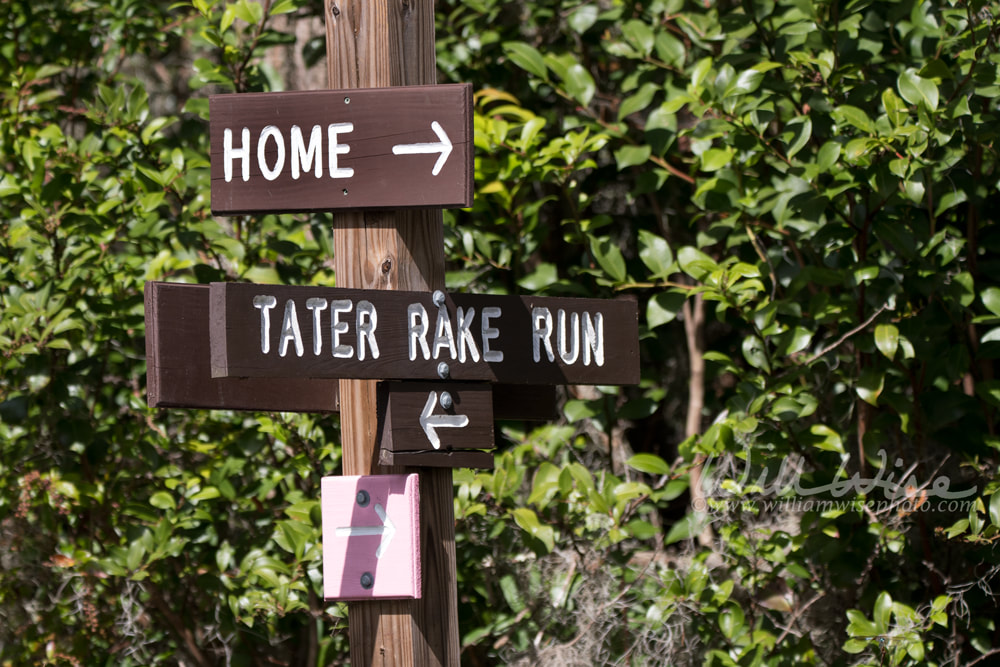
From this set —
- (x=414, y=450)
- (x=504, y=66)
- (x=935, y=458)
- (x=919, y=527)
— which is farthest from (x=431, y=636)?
(x=504, y=66)

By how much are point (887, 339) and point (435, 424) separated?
62.4 inches

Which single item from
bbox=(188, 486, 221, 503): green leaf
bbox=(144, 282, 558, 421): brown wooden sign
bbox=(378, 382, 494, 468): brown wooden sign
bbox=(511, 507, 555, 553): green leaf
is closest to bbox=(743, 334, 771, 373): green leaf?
bbox=(511, 507, 555, 553): green leaf

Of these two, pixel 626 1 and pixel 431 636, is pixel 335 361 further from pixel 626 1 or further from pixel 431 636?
pixel 626 1

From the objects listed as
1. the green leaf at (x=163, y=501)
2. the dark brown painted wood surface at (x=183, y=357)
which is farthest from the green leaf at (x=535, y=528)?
the dark brown painted wood surface at (x=183, y=357)

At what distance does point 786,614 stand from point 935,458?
2.34ft

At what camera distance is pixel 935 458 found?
328 centimetres

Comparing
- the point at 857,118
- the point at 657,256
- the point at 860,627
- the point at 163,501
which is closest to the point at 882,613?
the point at 860,627

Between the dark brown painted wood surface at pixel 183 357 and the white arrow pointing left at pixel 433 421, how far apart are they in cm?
31

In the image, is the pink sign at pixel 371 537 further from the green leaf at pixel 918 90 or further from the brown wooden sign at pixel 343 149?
the green leaf at pixel 918 90

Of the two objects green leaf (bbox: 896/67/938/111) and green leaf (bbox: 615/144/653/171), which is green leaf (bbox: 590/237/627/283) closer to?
green leaf (bbox: 615/144/653/171)

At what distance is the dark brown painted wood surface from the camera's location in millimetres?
1759

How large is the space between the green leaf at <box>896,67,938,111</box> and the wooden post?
147 centimetres

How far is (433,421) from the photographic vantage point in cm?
183

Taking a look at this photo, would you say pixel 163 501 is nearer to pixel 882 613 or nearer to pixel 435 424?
pixel 435 424
